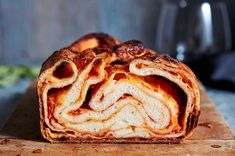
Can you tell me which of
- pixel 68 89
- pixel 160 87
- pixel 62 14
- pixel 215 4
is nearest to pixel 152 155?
pixel 160 87

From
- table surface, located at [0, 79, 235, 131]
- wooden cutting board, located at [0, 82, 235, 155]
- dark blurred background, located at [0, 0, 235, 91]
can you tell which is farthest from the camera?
dark blurred background, located at [0, 0, 235, 91]

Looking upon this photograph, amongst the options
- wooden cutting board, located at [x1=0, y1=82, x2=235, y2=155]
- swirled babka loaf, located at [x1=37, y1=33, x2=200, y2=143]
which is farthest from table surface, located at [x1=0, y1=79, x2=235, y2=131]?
swirled babka loaf, located at [x1=37, y1=33, x2=200, y2=143]

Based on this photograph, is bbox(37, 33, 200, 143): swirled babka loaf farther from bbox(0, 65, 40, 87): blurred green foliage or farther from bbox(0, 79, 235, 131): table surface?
bbox(0, 65, 40, 87): blurred green foliage

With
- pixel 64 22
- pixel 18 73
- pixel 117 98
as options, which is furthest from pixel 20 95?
pixel 64 22

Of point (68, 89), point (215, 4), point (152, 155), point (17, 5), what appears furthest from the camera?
point (17, 5)

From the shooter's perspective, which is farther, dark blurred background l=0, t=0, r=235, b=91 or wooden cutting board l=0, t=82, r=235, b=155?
dark blurred background l=0, t=0, r=235, b=91

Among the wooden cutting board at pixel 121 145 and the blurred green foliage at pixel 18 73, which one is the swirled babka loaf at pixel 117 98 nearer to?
the wooden cutting board at pixel 121 145

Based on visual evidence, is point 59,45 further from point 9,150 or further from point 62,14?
point 9,150

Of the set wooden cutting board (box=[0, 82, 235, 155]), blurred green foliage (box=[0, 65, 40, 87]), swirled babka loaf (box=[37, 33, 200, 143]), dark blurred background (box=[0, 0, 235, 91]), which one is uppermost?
dark blurred background (box=[0, 0, 235, 91])
